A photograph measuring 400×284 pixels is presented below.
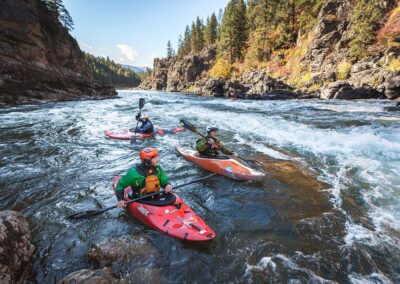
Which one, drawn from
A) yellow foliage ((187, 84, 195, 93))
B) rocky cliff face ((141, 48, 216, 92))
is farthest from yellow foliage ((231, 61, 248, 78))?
rocky cliff face ((141, 48, 216, 92))

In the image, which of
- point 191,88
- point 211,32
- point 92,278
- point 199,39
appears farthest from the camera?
point 199,39

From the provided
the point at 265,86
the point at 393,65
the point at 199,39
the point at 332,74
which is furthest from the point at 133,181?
the point at 199,39

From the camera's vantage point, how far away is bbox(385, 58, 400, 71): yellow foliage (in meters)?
23.5

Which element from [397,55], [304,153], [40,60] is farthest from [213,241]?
[40,60]

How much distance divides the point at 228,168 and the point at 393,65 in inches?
976

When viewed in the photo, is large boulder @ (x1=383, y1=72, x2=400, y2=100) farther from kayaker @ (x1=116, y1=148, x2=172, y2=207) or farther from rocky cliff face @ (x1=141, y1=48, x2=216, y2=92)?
rocky cliff face @ (x1=141, y1=48, x2=216, y2=92)

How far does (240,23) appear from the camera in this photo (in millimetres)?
54844

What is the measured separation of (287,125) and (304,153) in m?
5.34

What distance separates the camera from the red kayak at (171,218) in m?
4.33

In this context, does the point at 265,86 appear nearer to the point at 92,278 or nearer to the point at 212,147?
the point at 212,147

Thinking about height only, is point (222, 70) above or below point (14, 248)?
above

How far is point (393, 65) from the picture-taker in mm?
23875

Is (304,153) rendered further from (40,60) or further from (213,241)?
(40,60)

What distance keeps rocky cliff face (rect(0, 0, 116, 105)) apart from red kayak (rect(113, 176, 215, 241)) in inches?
816
